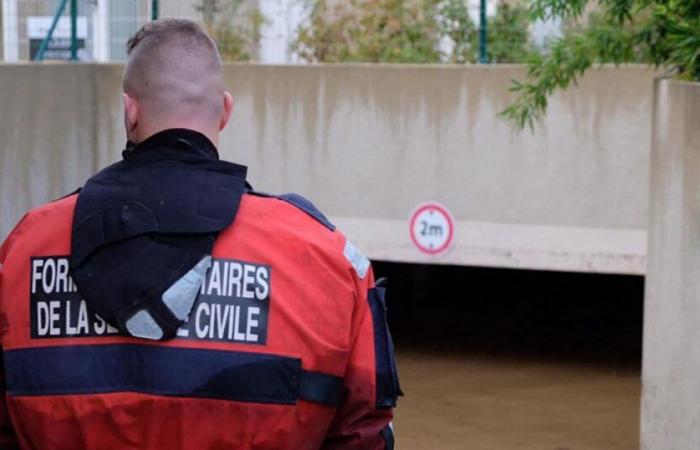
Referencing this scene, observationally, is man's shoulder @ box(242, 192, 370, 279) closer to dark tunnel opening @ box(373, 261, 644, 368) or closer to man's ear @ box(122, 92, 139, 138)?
man's ear @ box(122, 92, 139, 138)

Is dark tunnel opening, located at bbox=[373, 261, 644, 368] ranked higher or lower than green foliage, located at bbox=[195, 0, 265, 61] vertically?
lower

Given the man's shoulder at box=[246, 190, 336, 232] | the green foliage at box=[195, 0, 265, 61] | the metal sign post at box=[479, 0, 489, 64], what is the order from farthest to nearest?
the green foliage at box=[195, 0, 265, 61], the metal sign post at box=[479, 0, 489, 64], the man's shoulder at box=[246, 190, 336, 232]

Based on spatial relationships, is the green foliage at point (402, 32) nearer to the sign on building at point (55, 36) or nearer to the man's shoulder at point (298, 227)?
the sign on building at point (55, 36)

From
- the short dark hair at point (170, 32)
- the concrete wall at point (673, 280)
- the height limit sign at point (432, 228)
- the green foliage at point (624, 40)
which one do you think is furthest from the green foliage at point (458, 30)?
the short dark hair at point (170, 32)

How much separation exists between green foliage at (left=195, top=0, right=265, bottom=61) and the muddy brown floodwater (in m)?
2.59

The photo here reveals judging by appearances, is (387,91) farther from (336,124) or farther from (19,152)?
(19,152)

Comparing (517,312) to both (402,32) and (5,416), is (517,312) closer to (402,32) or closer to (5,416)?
(402,32)

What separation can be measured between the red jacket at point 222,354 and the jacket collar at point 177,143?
4.4 inches

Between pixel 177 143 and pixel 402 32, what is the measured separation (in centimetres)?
763

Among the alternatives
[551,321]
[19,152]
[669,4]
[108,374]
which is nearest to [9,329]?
[108,374]

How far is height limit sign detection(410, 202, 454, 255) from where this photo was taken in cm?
909

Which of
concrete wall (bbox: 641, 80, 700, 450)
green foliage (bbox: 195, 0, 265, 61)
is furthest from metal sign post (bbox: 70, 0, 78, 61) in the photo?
concrete wall (bbox: 641, 80, 700, 450)

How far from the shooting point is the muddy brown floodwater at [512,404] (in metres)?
7.93

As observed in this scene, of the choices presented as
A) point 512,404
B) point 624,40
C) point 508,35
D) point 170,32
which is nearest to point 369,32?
point 508,35
